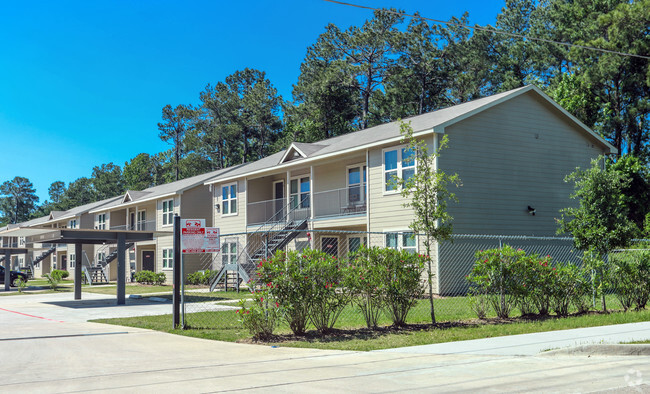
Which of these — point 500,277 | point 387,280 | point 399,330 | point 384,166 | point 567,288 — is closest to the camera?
point 399,330

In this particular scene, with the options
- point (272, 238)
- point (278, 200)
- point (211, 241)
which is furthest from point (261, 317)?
point (278, 200)

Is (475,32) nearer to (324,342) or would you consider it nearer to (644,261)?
(644,261)

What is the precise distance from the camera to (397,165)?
857 inches

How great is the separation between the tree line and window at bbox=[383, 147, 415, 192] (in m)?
5.20

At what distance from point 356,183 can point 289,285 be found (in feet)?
50.5

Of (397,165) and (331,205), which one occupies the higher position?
(397,165)

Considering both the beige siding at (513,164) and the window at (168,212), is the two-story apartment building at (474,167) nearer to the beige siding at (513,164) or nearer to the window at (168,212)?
the beige siding at (513,164)

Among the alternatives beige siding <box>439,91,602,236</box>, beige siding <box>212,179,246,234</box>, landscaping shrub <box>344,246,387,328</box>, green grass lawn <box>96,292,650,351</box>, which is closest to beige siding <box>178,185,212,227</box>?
beige siding <box>212,179,246,234</box>

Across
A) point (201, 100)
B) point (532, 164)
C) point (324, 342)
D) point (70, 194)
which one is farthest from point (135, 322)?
point (70, 194)

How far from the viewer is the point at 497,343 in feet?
32.2

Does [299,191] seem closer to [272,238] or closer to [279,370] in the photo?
[272,238]

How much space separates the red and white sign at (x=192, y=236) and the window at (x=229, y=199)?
19593 millimetres

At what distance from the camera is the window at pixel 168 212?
1516 inches

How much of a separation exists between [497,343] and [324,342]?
2.92 m
